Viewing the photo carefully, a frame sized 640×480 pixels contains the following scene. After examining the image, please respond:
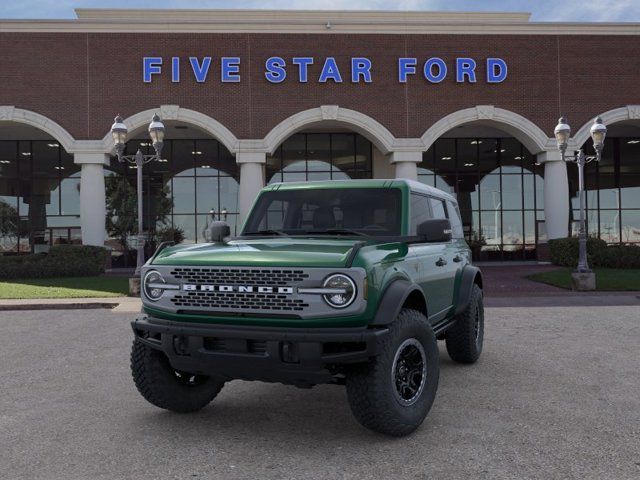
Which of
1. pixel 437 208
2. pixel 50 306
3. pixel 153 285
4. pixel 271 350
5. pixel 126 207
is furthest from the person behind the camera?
pixel 126 207

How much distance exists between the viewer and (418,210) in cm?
550

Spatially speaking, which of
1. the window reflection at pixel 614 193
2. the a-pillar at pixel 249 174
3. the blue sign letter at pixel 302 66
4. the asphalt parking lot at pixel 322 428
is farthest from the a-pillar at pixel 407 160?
the asphalt parking lot at pixel 322 428

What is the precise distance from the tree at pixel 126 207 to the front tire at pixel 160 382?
83.5 feet

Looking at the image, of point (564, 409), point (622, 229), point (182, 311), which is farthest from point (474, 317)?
point (622, 229)

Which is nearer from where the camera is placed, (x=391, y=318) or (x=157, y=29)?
(x=391, y=318)

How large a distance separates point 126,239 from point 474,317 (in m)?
25.2

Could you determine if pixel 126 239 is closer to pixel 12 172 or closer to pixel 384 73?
pixel 12 172

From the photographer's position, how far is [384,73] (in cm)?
2364

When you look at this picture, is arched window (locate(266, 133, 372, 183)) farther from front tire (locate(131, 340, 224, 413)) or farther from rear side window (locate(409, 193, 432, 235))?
front tire (locate(131, 340, 224, 413))

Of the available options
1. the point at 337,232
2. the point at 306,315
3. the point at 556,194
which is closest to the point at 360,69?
the point at 556,194

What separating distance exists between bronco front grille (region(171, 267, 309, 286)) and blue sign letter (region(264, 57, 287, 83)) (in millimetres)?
20267

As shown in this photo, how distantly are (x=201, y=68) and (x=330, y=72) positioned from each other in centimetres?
543

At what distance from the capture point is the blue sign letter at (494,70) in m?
23.8

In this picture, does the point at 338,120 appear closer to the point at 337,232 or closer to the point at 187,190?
the point at 187,190
